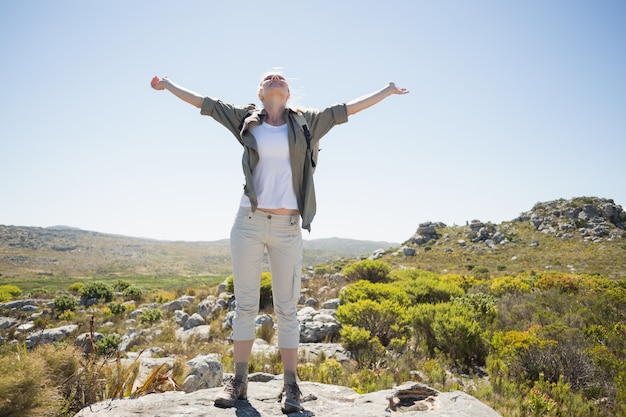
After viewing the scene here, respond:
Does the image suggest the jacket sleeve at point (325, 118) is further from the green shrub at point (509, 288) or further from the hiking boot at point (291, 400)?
the green shrub at point (509, 288)

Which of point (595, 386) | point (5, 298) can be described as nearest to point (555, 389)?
point (595, 386)

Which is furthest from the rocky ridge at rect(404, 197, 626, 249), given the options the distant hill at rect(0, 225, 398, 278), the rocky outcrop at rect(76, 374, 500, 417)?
the rocky outcrop at rect(76, 374, 500, 417)

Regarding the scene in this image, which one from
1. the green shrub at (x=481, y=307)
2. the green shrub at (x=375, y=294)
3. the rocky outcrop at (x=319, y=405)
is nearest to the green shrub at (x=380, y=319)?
the green shrub at (x=375, y=294)

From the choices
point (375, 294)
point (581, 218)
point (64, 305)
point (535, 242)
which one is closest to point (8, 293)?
point (64, 305)

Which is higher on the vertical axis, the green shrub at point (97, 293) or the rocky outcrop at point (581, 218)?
the rocky outcrop at point (581, 218)

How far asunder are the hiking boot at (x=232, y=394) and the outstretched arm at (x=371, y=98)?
2.47 metres

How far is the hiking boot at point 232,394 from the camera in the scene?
8.55 feet

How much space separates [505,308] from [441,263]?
26.6 meters

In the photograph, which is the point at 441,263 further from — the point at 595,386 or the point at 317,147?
the point at 317,147

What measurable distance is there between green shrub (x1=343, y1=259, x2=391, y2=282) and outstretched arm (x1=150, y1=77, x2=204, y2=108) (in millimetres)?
12332

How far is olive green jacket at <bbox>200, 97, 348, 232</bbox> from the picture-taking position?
2752mm

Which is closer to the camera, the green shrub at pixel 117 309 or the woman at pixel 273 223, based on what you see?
Answer: the woman at pixel 273 223

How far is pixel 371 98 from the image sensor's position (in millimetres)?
3082

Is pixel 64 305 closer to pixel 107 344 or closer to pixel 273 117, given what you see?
pixel 107 344
